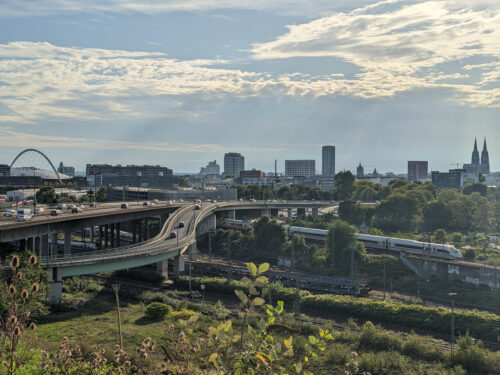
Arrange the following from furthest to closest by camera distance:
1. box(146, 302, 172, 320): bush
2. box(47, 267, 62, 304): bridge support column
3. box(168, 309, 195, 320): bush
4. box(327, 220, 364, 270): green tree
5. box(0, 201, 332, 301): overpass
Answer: box(327, 220, 364, 270): green tree
box(0, 201, 332, 301): overpass
box(47, 267, 62, 304): bridge support column
box(146, 302, 172, 320): bush
box(168, 309, 195, 320): bush

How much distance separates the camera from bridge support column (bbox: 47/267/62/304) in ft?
140

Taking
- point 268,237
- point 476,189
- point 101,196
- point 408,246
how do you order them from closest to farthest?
point 408,246, point 268,237, point 101,196, point 476,189

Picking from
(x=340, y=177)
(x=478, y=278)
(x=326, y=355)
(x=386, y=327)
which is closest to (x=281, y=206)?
(x=340, y=177)

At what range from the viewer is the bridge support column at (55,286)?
42.6m

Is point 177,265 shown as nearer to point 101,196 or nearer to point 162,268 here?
point 162,268

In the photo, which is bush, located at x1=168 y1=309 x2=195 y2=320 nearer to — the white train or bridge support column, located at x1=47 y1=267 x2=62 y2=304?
bridge support column, located at x1=47 y1=267 x2=62 y2=304

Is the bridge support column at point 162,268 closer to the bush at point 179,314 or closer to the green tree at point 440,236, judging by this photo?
the bush at point 179,314


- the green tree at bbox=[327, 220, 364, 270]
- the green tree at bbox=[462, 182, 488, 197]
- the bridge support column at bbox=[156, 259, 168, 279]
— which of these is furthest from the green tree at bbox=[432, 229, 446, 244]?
the green tree at bbox=[462, 182, 488, 197]

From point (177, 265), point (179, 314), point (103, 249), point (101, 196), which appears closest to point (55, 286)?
point (179, 314)

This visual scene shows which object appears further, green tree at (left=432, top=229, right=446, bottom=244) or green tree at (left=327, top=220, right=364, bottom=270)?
green tree at (left=432, top=229, right=446, bottom=244)

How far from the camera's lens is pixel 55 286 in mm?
42812

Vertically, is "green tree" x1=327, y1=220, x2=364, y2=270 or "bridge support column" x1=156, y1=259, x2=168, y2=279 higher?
"green tree" x1=327, y1=220, x2=364, y2=270

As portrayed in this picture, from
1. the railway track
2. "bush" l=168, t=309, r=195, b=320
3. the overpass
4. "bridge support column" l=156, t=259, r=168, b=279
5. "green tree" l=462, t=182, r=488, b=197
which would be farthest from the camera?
"green tree" l=462, t=182, r=488, b=197

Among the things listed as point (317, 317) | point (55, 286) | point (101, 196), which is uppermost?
point (101, 196)
